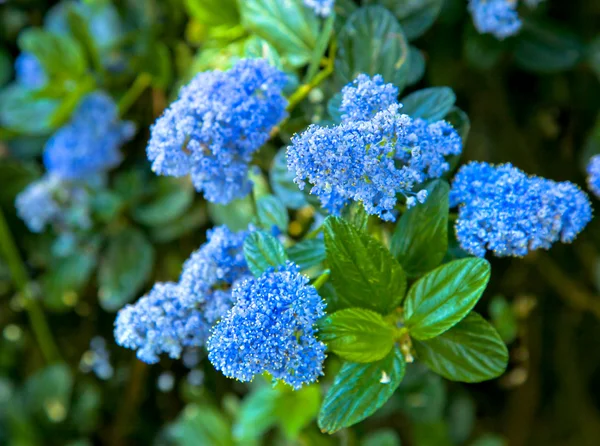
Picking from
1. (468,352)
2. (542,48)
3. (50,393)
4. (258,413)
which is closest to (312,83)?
(468,352)

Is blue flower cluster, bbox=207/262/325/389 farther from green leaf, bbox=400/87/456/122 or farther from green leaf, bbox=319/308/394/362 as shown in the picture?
green leaf, bbox=400/87/456/122

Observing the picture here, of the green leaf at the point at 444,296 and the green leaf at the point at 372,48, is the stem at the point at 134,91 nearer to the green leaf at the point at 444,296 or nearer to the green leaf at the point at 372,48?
the green leaf at the point at 372,48

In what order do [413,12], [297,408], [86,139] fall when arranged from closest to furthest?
1. [413,12]
2. [297,408]
3. [86,139]

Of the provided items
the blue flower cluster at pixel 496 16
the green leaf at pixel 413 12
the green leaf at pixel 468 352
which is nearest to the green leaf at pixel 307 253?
the green leaf at pixel 468 352

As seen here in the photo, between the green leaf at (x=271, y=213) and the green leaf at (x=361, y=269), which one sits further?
the green leaf at (x=271, y=213)

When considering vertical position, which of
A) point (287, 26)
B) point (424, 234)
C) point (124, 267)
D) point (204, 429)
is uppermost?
point (287, 26)

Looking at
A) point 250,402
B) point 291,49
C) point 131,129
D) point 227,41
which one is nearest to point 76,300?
point 131,129

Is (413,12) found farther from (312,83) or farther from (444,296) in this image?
(444,296)
